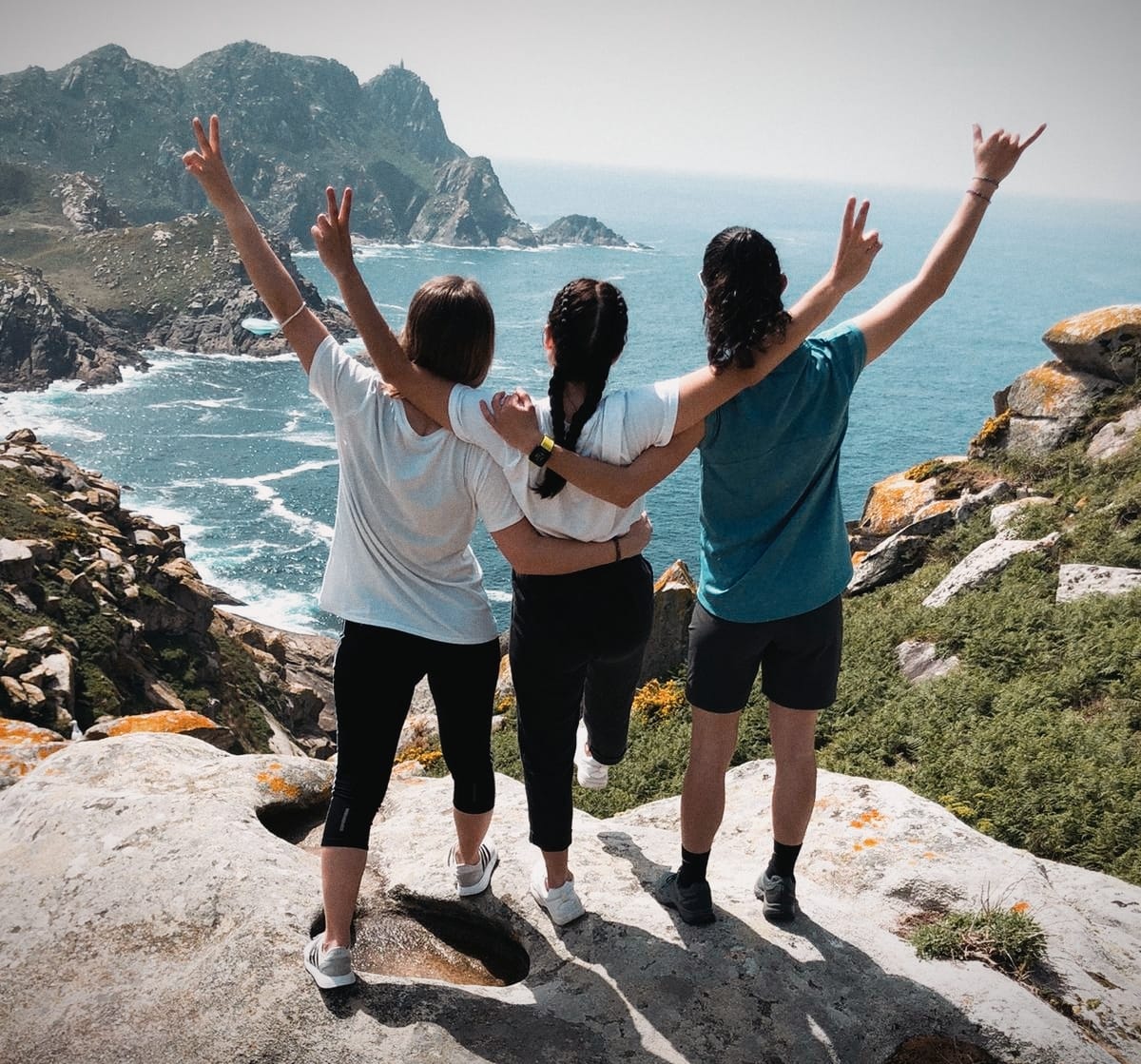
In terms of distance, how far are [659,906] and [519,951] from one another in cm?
77

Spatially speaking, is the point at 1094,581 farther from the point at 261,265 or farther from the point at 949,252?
the point at 261,265

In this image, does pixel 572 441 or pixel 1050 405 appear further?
Result: pixel 1050 405

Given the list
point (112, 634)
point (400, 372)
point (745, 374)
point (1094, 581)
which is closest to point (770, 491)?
point (745, 374)

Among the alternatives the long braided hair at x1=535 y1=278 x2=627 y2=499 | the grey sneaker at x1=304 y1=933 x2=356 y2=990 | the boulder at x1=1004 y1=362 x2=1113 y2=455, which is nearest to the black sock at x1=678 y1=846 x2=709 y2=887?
the grey sneaker at x1=304 y1=933 x2=356 y2=990

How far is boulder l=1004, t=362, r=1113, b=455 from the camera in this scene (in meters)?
18.5

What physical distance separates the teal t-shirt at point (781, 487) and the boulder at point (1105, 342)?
16.1m

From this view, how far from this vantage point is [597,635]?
4.27m

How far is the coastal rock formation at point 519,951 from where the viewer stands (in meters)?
4.02

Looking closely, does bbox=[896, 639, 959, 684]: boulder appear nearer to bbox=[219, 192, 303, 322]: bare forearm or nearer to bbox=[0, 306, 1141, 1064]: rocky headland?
bbox=[0, 306, 1141, 1064]: rocky headland

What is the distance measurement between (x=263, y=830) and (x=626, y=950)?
2.40m

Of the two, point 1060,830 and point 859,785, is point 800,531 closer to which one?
point 859,785

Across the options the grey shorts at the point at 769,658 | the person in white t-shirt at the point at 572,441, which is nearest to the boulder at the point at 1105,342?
the grey shorts at the point at 769,658

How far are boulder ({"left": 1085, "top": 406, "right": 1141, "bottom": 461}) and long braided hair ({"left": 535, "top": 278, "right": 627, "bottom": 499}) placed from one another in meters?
14.5

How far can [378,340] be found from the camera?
3898 millimetres
